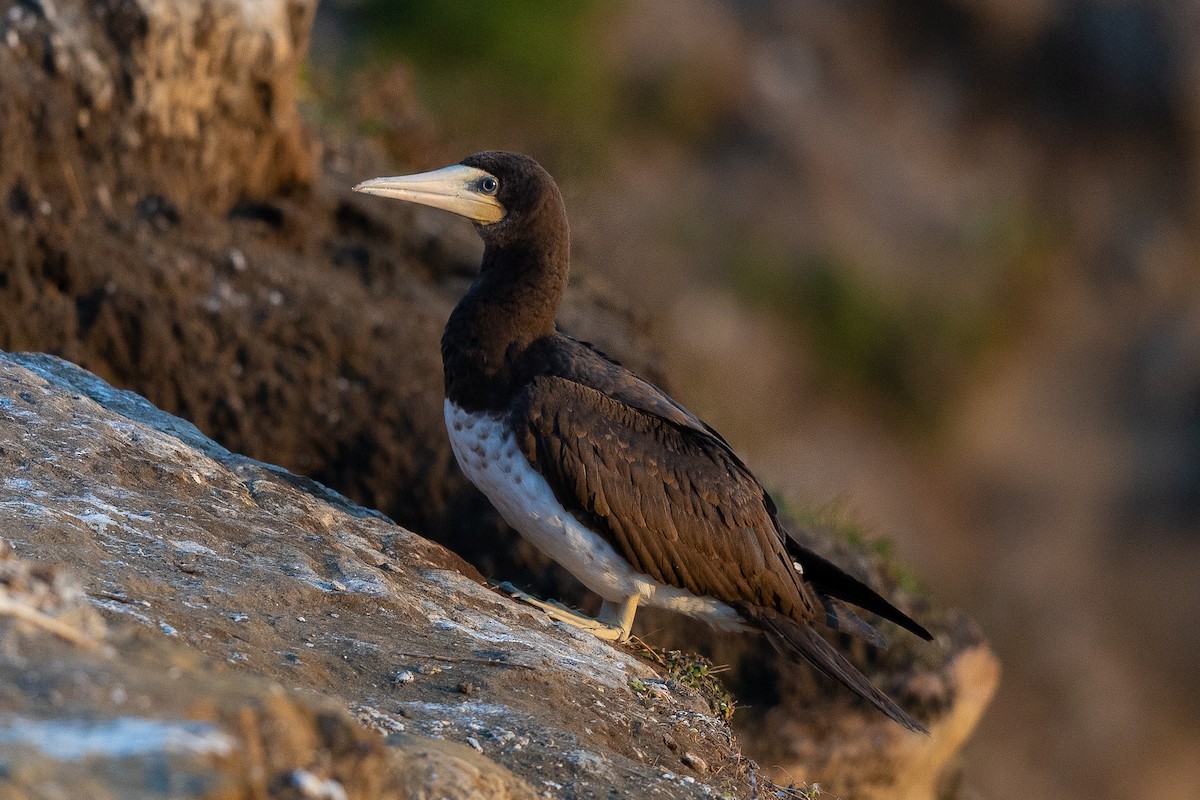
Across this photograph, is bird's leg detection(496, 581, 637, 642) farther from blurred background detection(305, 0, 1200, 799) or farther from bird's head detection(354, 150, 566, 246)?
blurred background detection(305, 0, 1200, 799)

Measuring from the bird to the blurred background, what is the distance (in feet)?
28.1

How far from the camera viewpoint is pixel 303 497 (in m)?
5.32

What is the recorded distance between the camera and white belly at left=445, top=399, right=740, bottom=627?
5570 millimetres

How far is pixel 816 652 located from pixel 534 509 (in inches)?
50.8

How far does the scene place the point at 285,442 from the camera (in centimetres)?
770

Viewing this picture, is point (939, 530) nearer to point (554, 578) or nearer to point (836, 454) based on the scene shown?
point (836, 454)

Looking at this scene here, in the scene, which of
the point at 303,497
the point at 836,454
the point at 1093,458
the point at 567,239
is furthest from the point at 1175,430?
the point at 303,497

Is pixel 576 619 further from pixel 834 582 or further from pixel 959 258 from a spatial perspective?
pixel 959 258

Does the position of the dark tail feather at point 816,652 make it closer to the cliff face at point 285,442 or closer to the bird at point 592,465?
the bird at point 592,465

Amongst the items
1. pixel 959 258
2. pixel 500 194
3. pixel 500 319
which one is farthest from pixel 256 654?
pixel 959 258

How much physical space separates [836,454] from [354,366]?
10.9 m

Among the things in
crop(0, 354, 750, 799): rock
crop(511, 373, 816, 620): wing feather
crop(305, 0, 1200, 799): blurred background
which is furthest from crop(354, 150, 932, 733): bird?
crop(305, 0, 1200, 799): blurred background

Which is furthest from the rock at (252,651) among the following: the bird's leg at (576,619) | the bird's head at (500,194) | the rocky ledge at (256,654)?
the bird's head at (500,194)

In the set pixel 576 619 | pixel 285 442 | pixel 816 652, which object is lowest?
pixel 285 442
